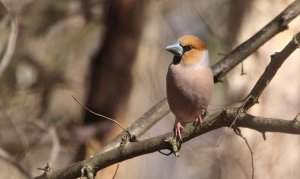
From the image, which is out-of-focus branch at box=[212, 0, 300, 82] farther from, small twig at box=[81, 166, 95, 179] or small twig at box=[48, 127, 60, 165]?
small twig at box=[48, 127, 60, 165]

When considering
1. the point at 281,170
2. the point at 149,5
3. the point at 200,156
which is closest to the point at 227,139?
the point at 200,156

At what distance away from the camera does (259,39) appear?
455cm

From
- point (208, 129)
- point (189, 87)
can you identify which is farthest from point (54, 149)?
point (208, 129)

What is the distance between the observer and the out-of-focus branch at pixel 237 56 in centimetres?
440

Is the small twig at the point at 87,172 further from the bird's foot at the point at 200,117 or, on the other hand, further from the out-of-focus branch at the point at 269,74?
the out-of-focus branch at the point at 269,74

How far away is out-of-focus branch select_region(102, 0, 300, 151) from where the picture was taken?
173 inches

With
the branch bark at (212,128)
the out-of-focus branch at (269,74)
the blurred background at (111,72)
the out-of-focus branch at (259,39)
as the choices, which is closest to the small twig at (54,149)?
the blurred background at (111,72)

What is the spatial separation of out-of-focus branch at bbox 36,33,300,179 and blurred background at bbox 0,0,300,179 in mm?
2393

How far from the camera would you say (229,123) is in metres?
3.07

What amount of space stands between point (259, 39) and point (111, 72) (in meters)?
3.81

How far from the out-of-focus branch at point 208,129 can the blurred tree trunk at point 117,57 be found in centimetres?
452

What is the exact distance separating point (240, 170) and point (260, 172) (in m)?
0.60

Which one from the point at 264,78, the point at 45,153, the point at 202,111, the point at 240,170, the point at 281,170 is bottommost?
the point at 45,153

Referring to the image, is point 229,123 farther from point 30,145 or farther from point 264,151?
point 30,145
